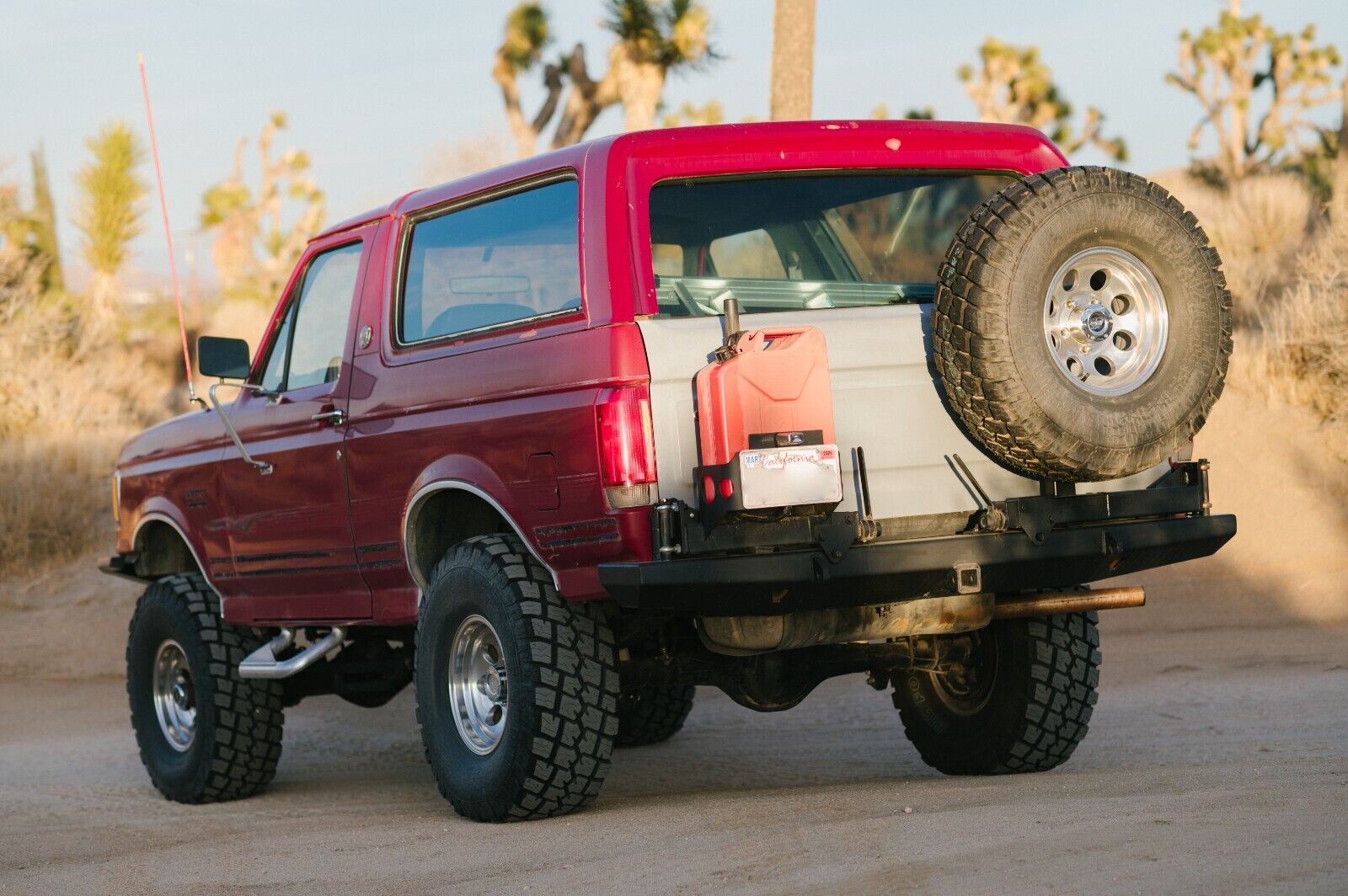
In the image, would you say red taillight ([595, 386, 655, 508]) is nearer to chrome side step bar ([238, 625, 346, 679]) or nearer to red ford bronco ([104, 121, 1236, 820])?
red ford bronco ([104, 121, 1236, 820])

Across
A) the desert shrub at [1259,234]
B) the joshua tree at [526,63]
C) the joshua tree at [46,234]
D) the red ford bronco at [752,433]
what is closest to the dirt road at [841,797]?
the red ford bronco at [752,433]

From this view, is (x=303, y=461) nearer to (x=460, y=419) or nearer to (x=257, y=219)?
(x=460, y=419)

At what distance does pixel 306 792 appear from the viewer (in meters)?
7.45

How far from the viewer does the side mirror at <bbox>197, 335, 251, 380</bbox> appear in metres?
6.91

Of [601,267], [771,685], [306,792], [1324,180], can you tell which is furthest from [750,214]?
[1324,180]

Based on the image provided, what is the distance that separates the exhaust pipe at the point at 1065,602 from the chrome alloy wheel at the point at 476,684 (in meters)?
1.65

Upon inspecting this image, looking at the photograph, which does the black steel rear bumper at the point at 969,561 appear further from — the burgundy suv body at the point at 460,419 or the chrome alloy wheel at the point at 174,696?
the chrome alloy wheel at the point at 174,696

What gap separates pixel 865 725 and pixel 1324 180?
16529 mm

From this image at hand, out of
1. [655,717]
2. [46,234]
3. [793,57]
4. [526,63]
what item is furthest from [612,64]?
[655,717]

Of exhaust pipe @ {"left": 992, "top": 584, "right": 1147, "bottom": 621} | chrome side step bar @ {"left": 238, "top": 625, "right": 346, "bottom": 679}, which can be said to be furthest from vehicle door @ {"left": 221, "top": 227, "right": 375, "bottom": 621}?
exhaust pipe @ {"left": 992, "top": 584, "right": 1147, "bottom": 621}

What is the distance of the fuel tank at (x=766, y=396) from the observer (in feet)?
15.6

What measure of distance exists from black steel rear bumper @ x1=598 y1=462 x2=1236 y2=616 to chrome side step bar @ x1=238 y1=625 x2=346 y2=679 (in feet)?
7.08

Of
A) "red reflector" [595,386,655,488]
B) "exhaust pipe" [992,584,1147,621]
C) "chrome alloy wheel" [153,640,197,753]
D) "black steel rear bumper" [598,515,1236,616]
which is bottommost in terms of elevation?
"chrome alloy wheel" [153,640,197,753]

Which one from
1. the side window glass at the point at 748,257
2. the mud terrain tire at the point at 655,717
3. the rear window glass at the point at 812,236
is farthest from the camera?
the mud terrain tire at the point at 655,717
